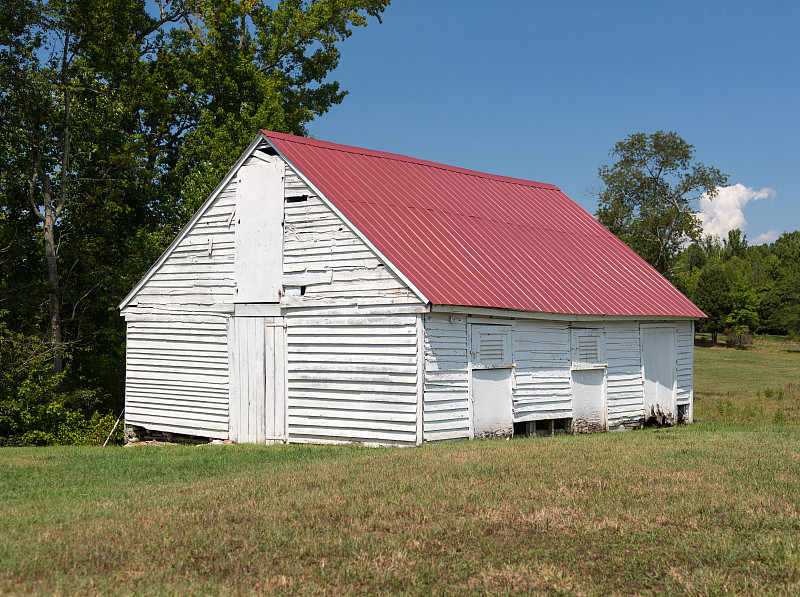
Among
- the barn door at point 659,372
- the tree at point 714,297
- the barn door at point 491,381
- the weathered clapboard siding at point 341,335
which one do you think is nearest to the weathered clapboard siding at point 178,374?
the weathered clapboard siding at point 341,335

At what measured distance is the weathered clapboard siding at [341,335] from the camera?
16.9 meters

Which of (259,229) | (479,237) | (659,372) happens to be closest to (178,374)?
(259,229)

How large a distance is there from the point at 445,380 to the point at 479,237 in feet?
17.4

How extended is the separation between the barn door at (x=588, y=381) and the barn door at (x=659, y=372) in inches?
81.8

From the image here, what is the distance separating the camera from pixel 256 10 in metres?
38.0

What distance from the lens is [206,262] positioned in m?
20.3

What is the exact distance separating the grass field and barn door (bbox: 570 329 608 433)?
4802 millimetres

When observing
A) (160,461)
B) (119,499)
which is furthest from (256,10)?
(119,499)

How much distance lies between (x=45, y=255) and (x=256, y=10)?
51.1ft

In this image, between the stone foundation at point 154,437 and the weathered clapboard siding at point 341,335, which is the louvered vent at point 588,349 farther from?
the stone foundation at point 154,437

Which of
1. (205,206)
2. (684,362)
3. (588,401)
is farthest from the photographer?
(684,362)

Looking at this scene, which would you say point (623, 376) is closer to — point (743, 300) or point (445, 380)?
point (445, 380)

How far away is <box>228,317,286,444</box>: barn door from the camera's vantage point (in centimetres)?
1867

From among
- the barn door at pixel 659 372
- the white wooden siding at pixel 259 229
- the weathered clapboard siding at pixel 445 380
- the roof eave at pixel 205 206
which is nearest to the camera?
the weathered clapboard siding at pixel 445 380
